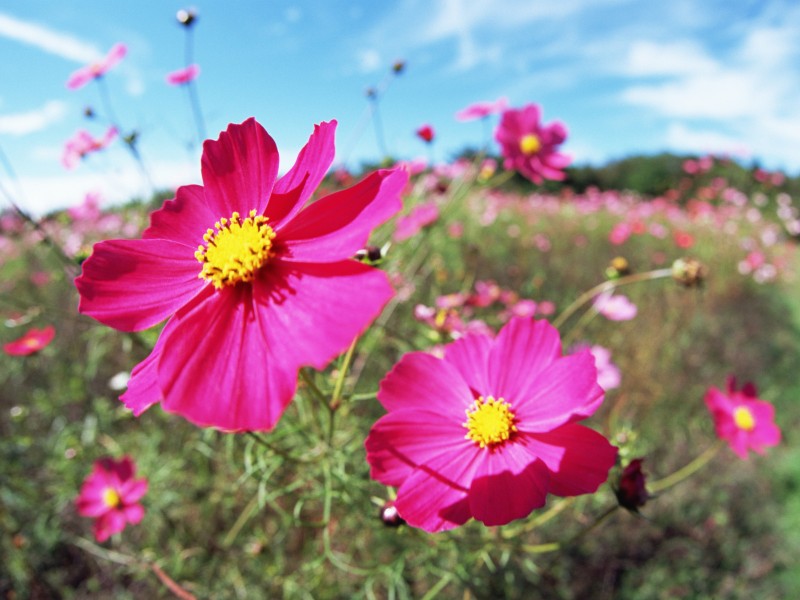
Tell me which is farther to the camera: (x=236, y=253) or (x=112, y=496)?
(x=112, y=496)

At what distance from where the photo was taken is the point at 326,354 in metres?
0.33

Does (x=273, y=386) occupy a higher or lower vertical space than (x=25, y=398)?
higher

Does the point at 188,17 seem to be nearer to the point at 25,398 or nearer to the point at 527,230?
the point at 25,398

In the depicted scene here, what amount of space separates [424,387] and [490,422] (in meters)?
0.08

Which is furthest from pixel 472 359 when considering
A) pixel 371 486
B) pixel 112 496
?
pixel 112 496

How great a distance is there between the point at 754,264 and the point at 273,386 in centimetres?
457

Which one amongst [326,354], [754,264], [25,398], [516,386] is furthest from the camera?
[754,264]

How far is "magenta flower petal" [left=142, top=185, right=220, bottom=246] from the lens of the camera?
0.47 metres

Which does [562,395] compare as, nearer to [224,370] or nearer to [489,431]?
[489,431]

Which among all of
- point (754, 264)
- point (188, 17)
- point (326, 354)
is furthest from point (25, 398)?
point (754, 264)

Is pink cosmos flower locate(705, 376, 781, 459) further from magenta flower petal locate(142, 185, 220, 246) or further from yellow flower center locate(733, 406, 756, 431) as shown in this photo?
magenta flower petal locate(142, 185, 220, 246)

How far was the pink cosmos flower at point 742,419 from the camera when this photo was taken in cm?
112

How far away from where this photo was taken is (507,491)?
1.45ft

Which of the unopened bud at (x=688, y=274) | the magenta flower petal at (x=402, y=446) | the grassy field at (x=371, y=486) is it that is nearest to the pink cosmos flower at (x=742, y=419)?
the grassy field at (x=371, y=486)
